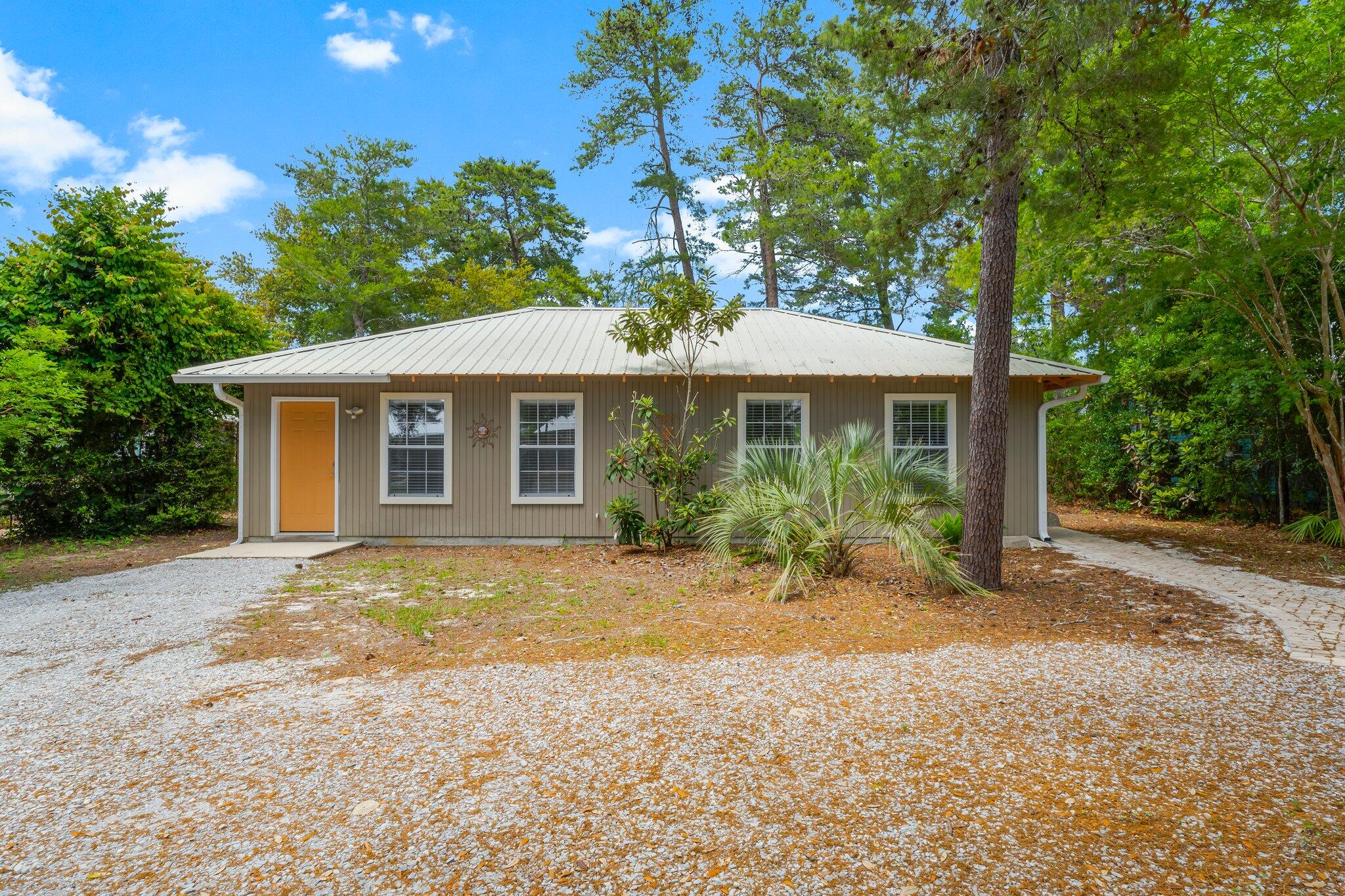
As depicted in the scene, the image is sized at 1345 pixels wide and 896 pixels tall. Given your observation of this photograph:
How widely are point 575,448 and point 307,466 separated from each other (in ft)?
12.9

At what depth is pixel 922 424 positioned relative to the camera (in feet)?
31.4

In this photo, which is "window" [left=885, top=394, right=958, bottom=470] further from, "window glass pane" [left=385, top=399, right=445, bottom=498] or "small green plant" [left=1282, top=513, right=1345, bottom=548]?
"window glass pane" [left=385, top=399, right=445, bottom=498]

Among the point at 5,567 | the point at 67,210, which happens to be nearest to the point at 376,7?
the point at 67,210

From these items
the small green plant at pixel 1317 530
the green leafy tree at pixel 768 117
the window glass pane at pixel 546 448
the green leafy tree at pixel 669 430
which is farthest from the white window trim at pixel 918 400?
the green leafy tree at pixel 768 117

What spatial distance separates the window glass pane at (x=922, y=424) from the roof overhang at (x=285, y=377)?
712 cm

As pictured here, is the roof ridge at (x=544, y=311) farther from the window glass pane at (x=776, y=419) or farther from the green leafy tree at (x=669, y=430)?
the window glass pane at (x=776, y=419)

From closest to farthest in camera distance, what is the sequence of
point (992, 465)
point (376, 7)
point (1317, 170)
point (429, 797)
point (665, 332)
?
point (429, 797), point (992, 465), point (1317, 170), point (665, 332), point (376, 7)

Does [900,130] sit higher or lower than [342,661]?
higher

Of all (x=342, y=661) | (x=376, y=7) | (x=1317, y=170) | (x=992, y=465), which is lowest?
(x=342, y=661)

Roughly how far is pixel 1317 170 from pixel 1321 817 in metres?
8.51

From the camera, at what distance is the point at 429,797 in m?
2.54

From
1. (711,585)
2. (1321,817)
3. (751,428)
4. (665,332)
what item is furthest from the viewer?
(751,428)

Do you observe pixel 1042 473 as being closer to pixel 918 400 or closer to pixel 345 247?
pixel 918 400

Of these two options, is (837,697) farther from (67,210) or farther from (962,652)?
(67,210)
